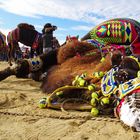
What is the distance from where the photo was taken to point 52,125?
3.55 metres

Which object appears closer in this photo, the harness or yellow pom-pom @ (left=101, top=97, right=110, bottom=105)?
yellow pom-pom @ (left=101, top=97, right=110, bottom=105)

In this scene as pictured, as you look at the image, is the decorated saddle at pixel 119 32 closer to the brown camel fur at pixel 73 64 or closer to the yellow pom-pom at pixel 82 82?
the brown camel fur at pixel 73 64

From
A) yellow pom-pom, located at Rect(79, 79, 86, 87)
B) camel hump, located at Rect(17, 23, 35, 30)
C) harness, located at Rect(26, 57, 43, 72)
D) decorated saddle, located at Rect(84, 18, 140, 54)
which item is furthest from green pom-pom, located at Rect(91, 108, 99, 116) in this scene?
camel hump, located at Rect(17, 23, 35, 30)

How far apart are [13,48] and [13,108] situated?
852cm

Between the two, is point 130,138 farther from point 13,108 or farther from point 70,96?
point 13,108

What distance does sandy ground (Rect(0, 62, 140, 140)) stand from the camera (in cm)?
317

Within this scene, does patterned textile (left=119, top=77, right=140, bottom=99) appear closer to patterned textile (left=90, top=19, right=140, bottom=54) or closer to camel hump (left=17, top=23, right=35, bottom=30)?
patterned textile (left=90, top=19, right=140, bottom=54)

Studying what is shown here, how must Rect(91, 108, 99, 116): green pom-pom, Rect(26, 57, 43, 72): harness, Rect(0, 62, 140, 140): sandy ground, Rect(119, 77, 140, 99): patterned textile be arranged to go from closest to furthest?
1. Rect(0, 62, 140, 140): sandy ground
2. Rect(119, 77, 140, 99): patterned textile
3. Rect(91, 108, 99, 116): green pom-pom
4. Rect(26, 57, 43, 72): harness

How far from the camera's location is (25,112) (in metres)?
4.15

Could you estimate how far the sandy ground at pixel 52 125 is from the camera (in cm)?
317

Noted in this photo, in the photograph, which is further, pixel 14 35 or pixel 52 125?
pixel 14 35

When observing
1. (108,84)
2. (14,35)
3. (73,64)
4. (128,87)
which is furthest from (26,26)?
(128,87)

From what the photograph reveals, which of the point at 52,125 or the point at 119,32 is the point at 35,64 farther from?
the point at 52,125

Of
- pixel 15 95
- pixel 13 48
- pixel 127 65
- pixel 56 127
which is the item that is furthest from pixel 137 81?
pixel 13 48
